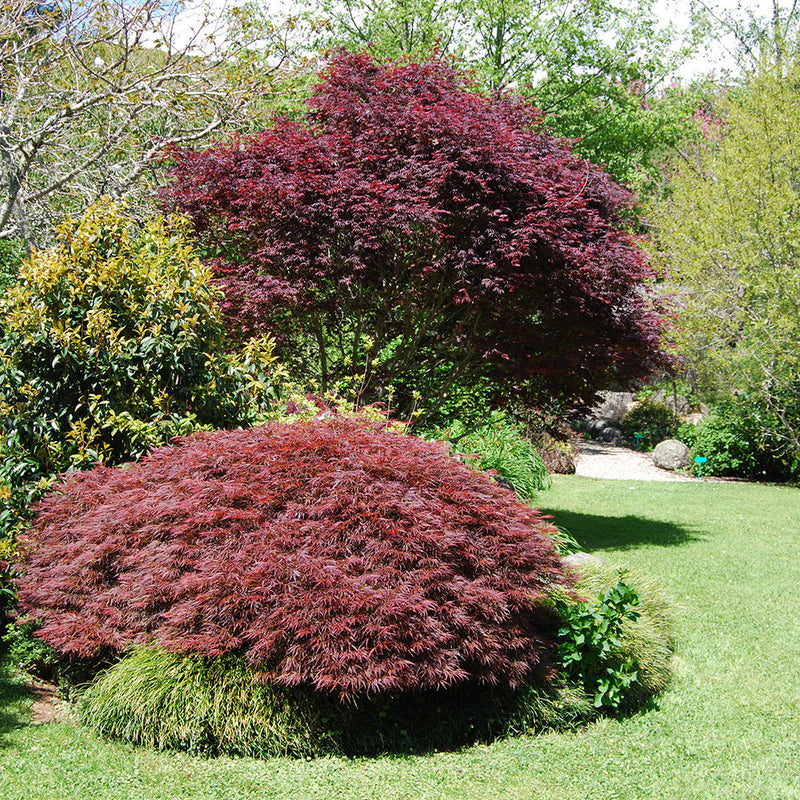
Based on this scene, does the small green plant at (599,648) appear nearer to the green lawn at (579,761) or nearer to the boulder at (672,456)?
the green lawn at (579,761)

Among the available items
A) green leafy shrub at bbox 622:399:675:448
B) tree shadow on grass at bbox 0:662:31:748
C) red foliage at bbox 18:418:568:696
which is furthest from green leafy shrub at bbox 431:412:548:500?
green leafy shrub at bbox 622:399:675:448

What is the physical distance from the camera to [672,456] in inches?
674

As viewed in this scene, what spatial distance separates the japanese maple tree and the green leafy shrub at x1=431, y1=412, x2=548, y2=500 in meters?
1.76

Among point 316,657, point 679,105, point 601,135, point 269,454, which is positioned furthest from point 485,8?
point 316,657

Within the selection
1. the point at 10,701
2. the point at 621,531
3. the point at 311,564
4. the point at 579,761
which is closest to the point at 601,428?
the point at 621,531

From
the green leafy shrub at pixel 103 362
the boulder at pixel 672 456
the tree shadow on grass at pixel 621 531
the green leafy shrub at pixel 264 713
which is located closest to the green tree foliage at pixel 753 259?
the boulder at pixel 672 456

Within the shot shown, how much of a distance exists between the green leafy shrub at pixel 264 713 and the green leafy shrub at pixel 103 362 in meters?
1.80

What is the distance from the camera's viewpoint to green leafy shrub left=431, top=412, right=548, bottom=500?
1124 cm

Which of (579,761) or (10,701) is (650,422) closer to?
(579,761)

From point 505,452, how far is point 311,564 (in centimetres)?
830

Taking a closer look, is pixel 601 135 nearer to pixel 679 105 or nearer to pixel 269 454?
pixel 679 105

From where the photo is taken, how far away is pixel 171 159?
9703 millimetres

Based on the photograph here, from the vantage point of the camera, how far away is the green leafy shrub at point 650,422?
19906 millimetres

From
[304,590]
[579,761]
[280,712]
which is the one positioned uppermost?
[304,590]
